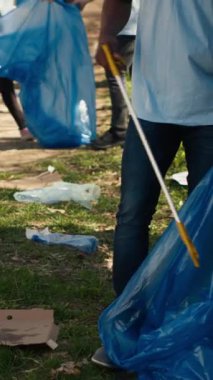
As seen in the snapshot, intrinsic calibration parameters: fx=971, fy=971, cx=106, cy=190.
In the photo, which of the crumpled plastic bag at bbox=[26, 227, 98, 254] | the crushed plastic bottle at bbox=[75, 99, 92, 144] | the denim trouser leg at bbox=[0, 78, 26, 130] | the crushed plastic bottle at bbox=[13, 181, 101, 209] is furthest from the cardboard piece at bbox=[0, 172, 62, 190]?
the denim trouser leg at bbox=[0, 78, 26, 130]

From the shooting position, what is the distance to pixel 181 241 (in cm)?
279

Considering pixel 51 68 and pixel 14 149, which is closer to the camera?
pixel 51 68

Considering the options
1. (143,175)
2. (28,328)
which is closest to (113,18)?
(143,175)

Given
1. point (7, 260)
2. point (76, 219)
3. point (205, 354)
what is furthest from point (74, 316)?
point (76, 219)

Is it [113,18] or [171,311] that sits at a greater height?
[113,18]

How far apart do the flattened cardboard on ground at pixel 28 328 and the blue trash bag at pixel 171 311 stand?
1.43ft

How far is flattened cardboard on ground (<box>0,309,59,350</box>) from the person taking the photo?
11.0 feet

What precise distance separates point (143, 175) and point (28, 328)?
30.3 inches

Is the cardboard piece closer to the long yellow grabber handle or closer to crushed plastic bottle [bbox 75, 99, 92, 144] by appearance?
crushed plastic bottle [bbox 75, 99, 92, 144]

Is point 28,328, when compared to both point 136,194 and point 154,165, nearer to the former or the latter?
point 136,194

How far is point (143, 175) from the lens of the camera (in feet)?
9.91

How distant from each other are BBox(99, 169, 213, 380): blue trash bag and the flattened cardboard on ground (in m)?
0.44

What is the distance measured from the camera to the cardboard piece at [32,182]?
5.62 metres

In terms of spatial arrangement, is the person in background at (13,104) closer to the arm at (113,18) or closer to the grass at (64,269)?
the grass at (64,269)
